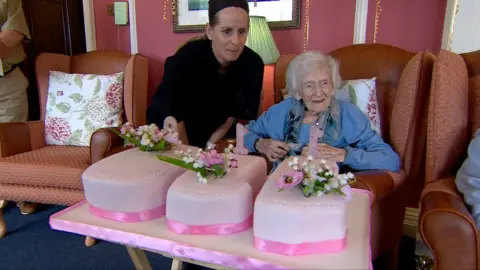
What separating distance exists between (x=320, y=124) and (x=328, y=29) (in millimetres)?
977

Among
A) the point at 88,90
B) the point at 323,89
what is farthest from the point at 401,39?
the point at 88,90

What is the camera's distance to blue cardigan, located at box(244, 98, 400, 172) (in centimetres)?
136

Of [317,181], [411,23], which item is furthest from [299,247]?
[411,23]

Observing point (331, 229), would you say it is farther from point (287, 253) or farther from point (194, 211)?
point (194, 211)

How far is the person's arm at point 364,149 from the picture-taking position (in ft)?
4.45

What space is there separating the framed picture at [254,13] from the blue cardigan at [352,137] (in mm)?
894

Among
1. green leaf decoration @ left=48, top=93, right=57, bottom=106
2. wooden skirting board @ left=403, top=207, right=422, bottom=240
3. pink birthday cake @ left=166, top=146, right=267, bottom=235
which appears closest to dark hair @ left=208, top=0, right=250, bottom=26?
pink birthday cake @ left=166, top=146, right=267, bottom=235

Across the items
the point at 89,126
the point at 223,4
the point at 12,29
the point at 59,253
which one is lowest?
the point at 59,253

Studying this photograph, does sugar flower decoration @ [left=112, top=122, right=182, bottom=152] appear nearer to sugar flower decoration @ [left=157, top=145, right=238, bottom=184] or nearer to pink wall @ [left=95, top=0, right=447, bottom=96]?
sugar flower decoration @ [left=157, top=145, right=238, bottom=184]

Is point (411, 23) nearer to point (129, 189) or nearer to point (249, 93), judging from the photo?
point (249, 93)

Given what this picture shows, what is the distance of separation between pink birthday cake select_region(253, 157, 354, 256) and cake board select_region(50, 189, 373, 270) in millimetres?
21

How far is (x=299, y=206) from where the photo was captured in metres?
0.77

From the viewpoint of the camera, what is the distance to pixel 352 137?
1.44 meters

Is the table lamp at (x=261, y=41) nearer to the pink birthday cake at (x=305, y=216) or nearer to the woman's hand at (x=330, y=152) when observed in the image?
the woman's hand at (x=330, y=152)
